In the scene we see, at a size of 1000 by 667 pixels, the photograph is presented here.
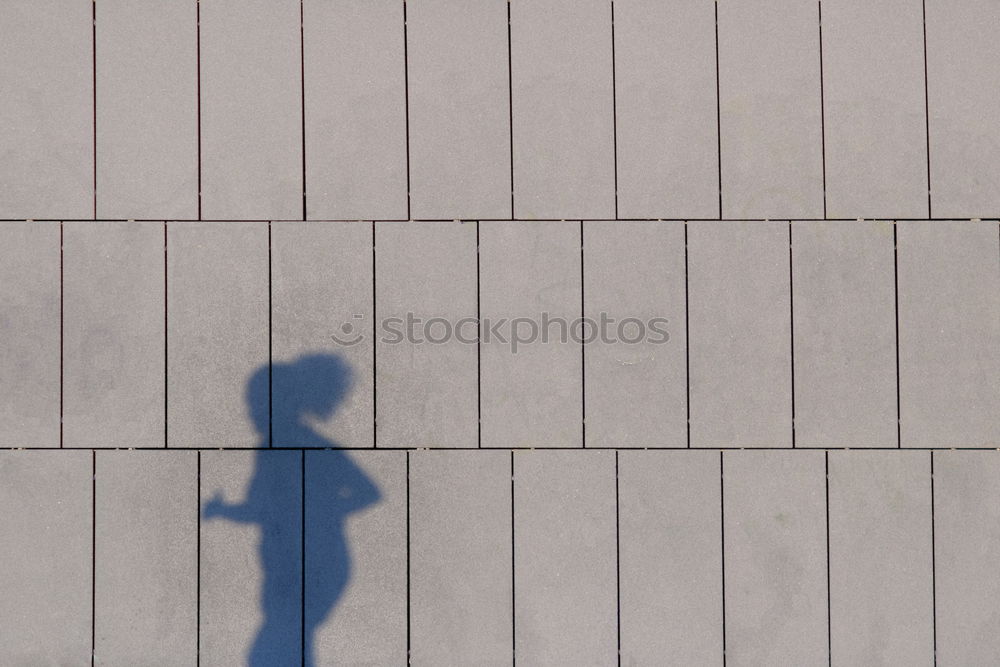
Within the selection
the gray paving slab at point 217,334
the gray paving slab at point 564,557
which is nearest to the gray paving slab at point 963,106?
the gray paving slab at point 564,557

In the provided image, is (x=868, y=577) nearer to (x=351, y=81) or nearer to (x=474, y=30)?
(x=474, y=30)

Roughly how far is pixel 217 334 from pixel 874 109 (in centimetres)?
375

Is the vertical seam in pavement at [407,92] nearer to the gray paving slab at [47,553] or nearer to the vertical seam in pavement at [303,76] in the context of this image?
the vertical seam in pavement at [303,76]

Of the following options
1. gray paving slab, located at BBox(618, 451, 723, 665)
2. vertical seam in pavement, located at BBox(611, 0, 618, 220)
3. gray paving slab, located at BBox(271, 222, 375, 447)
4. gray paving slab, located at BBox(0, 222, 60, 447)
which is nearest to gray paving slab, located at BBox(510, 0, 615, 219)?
vertical seam in pavement, located at BBox(611, 0, 618, 220)

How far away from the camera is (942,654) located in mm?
3498

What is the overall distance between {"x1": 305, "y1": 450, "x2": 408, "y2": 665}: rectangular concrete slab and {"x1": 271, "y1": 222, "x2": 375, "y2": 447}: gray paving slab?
18 centimetres

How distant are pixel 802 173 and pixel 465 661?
318 cm

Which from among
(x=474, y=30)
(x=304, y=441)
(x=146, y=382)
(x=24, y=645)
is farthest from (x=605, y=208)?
(x=24, y=645)

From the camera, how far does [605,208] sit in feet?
11.6

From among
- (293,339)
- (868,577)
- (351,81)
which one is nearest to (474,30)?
(351,81)

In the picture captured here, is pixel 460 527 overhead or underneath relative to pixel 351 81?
underneath

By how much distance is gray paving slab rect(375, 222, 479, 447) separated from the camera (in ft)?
A: 11.5

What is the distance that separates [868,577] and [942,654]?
0.57 m

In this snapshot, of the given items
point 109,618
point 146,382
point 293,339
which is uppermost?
point 293,339
